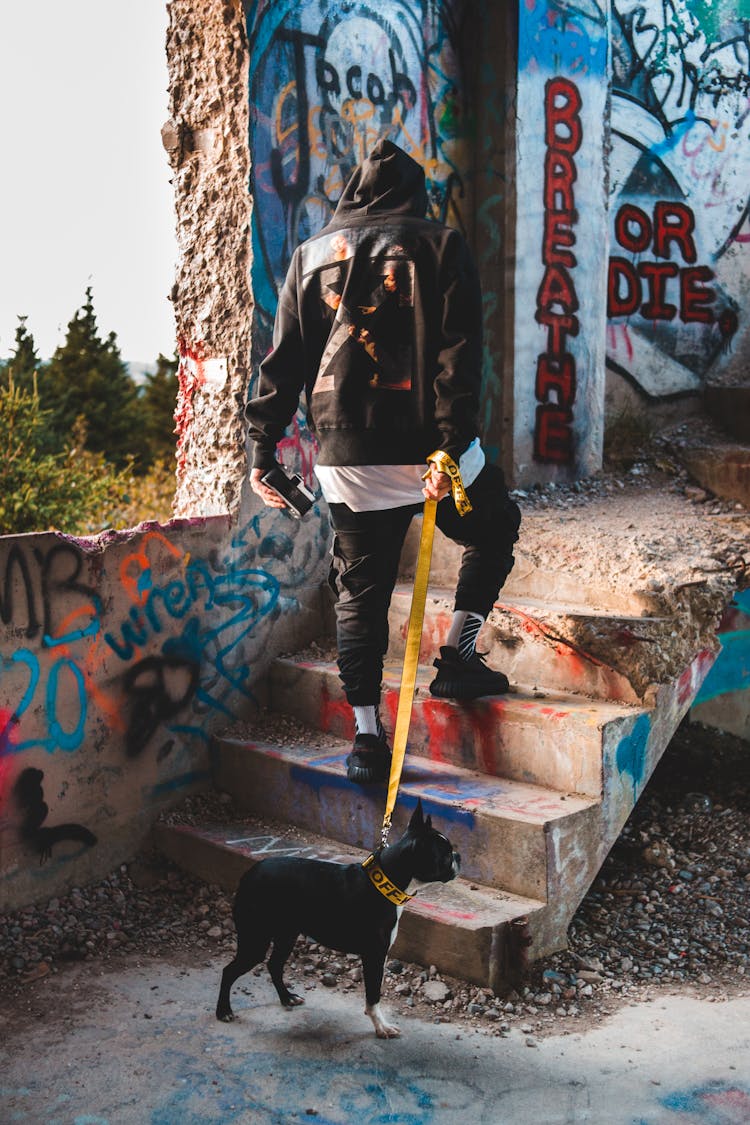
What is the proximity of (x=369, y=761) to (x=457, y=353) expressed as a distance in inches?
57.8

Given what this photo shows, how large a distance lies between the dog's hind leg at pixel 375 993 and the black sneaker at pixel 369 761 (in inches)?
34.0

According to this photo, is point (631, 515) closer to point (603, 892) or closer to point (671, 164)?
point (603, 892)

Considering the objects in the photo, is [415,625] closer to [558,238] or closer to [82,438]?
[558,238]

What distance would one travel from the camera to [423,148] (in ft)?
18.8

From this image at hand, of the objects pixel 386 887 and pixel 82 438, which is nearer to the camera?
pixel 386 887

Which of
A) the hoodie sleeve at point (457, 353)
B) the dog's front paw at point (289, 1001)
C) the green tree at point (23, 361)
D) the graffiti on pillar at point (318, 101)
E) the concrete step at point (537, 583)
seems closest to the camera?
the dog's front paw at point (289, 1001)

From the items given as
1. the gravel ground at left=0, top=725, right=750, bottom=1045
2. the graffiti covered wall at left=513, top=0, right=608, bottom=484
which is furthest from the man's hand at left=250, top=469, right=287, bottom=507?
the graffiti covered wall at left=513, top=0, right=608, bottom=484

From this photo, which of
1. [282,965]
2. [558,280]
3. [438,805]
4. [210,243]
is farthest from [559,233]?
[282,965]

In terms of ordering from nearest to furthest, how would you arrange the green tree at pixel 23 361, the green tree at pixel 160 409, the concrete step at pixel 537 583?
the concrete step at pixel 537 583
the green tree at pixel 23 361
the green tree at pixel 160 409

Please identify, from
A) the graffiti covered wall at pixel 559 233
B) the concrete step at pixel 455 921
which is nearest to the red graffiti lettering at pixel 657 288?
the graffiti covered wall at pixel 559 233

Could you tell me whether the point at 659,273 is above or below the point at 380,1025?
above

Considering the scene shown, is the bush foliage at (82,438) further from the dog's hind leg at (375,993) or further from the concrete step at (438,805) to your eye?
the dog's hind leg at (375,993)

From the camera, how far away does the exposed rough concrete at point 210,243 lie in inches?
188

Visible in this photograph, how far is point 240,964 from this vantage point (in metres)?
3.30
